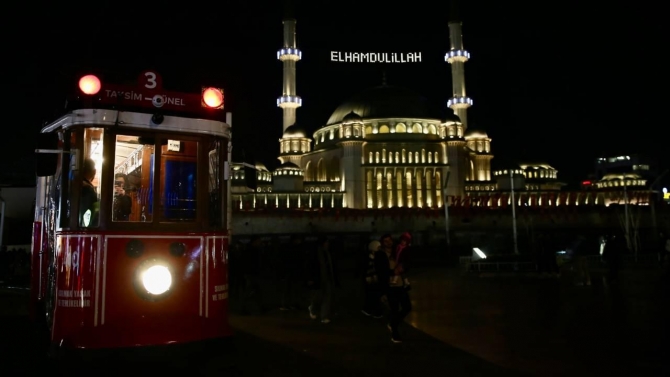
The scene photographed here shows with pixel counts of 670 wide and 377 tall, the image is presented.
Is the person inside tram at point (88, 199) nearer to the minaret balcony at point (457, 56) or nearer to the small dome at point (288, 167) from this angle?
the small dome at point (288, 167)

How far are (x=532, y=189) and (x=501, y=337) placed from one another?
60.4 metres

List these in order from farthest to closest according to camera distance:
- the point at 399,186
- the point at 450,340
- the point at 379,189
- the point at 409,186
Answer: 1. the point at 409,186
2. the point at 399,186
3. the point at 379,189
4. the point at 450,340

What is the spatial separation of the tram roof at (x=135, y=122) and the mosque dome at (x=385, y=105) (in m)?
58.7

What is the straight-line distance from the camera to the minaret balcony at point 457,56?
215 ft

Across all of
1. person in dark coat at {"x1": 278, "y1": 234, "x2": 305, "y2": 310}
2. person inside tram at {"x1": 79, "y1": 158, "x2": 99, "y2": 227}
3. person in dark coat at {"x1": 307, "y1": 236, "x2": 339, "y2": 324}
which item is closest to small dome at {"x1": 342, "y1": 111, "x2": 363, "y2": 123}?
person in dark coat at {"x1": 278, "y1": 234, "x2": 305, "y2": 310}

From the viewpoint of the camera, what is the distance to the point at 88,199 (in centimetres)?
615

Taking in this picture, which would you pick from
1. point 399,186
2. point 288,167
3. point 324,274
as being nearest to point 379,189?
point 399,186

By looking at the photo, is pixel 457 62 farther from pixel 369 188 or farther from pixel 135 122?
pixel 135 122

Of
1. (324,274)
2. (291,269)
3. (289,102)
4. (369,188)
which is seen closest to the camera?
(324,274)

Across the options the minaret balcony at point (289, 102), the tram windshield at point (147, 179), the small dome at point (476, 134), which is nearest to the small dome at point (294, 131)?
the minaret balcony at point (289, 102)

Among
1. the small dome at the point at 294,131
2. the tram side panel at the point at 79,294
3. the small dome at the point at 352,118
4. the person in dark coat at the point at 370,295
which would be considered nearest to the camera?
the tram side panel at the point at 79,294

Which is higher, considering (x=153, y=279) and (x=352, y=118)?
(x=352, y=118)

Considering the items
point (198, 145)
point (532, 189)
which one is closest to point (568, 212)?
point (532, 189)

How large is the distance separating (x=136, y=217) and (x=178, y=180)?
2.01 ft
